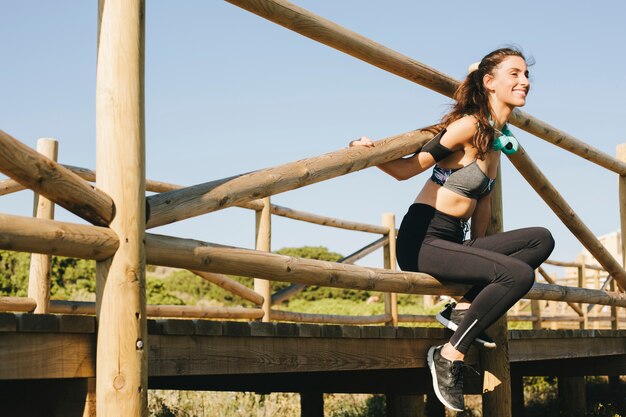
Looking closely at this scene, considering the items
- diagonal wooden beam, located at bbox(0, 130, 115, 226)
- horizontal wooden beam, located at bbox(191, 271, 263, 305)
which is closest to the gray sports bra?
diagonal wooden beam, located at bbox(0, 130, 115, 226)

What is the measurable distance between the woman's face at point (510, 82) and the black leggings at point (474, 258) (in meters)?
0.59

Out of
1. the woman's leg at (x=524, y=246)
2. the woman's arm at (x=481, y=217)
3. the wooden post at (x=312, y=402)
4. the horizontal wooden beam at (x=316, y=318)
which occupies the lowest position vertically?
the wooden post at (x=312, y=402)

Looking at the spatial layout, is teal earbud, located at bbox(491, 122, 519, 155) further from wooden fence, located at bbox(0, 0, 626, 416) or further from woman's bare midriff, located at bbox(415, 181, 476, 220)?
wooden fence, located at bbox(0, 0, 626, 416)

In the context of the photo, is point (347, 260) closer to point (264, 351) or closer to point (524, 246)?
point (524, 246)

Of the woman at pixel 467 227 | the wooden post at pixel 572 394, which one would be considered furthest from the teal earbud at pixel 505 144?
the wooden post at pixel 572 394

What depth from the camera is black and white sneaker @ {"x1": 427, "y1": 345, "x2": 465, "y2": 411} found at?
3.28 meters

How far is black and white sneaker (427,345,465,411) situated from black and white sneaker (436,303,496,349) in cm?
16

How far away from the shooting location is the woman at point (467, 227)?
3.35 m

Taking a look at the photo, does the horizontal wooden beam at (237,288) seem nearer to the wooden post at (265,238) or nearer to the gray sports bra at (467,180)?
the wooden post at (265,238)

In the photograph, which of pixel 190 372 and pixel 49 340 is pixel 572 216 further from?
pixel 49 340

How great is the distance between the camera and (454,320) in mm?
3535

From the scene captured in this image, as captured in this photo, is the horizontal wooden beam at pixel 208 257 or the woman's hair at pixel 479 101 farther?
the woman's hair at pixel 479 101

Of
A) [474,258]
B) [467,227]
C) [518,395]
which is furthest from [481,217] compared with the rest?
[518,395]

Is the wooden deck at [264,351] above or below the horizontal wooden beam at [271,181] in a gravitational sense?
below
